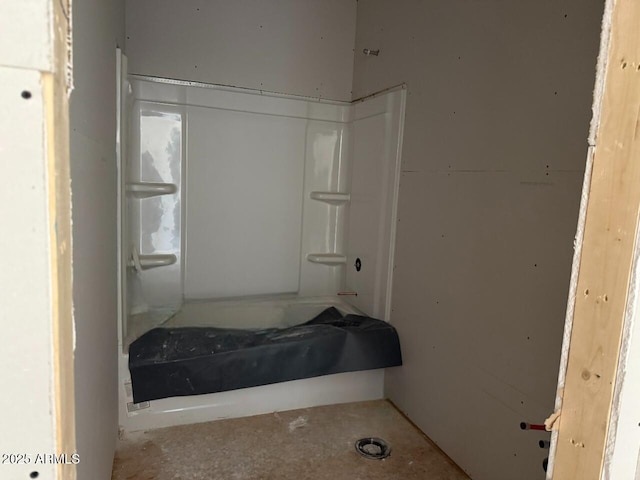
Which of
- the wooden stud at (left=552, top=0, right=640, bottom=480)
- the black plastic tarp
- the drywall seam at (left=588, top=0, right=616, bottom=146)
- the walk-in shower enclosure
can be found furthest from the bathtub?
the drywall seam at (left=588, top=0, right=616, bottom=146)

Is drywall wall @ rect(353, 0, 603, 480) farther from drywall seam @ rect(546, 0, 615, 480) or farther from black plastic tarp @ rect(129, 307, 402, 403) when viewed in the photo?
drywall seam @ rect(546, 0, 615, 480)

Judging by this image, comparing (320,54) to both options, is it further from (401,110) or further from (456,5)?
(456,5)

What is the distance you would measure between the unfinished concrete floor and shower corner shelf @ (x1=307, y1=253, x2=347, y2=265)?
3.51 ft

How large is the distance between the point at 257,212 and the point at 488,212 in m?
1.58

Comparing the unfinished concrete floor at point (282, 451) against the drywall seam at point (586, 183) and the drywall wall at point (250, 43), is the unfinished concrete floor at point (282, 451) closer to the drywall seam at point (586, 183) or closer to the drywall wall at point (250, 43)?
the drywall seam at point (586, 183)

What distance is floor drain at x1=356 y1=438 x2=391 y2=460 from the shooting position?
2.06 meters

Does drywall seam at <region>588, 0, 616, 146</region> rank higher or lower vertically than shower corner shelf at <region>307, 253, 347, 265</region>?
higher

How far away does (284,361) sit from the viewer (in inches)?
88.6

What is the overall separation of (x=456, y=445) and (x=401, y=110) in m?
1.69

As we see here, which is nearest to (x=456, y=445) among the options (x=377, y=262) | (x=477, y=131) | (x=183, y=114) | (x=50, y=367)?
(x=377, y=262)

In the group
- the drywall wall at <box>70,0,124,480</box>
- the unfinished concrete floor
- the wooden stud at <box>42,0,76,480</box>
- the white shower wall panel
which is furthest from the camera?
the white shower wall panel

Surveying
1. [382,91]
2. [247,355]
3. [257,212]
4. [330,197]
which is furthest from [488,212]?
[257,212]

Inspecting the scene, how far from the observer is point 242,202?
9.57 feet

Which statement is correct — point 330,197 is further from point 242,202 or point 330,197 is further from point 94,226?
point 94,226
